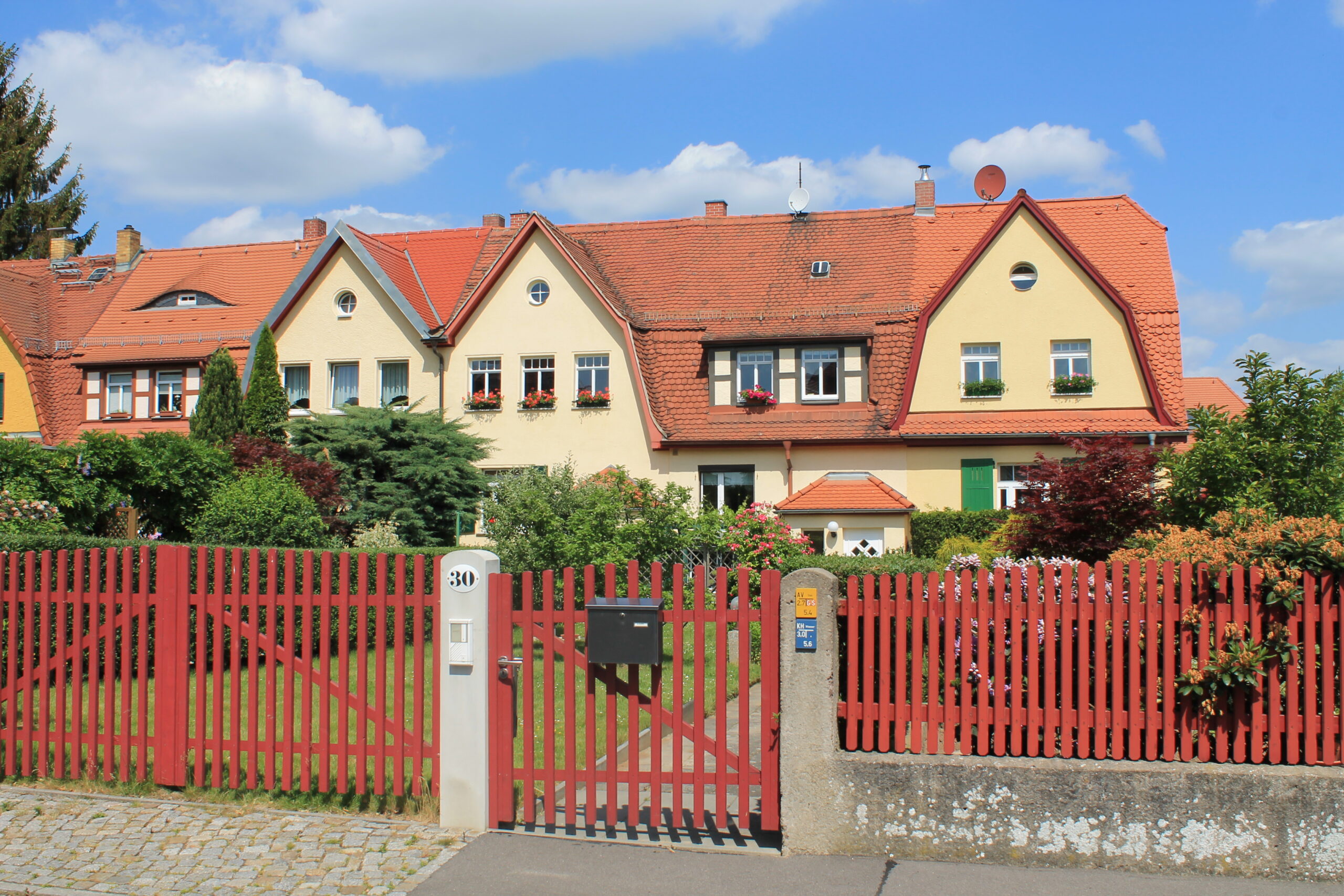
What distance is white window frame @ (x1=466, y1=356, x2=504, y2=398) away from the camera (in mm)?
27828

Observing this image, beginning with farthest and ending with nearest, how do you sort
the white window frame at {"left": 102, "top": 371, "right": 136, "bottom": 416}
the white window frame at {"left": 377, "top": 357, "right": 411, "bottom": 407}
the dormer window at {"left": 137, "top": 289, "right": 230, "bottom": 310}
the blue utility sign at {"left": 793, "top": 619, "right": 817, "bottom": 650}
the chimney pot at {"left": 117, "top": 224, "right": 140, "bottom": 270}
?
1. the chimney pot at {"left": 117, "top": 224, "right": 140, "bottom": 270}
2. the dormer window at {"left": 137, "top": 289, "right": 230, "bottom": 310}
3. the white window frame at {"left": 102, "top": 371, "right": 136, "bottom": 416}
4. the white window frame at {"left": 377, "top": 357, "right": 411, "bottom": 407}
5. the blue utility sign at {"left": 793, "top": 619, "right": 817, "bottom": 650}

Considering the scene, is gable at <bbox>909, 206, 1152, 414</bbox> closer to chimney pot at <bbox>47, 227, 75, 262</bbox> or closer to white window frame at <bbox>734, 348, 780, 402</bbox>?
white window frame at <bbox>734, 348, 780, 402</bbox>

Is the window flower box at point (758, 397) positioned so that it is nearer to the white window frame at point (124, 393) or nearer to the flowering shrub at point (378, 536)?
the flowering shrub at point (378, 536)

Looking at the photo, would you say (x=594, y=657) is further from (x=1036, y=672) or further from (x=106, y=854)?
(x=106, y=854)

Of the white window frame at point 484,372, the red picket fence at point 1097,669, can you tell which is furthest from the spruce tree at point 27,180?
Result: the red picket fence at point 1097,669

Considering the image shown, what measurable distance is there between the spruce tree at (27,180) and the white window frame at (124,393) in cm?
1774

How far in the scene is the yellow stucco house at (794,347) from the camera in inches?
980

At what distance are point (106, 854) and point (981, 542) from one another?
18879 millimetres

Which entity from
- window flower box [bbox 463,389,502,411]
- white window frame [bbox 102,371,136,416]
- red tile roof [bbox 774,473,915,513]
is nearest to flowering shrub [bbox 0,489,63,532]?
window flower box [bbox 463,389,502,411]

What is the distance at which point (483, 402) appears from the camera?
27.4 meters

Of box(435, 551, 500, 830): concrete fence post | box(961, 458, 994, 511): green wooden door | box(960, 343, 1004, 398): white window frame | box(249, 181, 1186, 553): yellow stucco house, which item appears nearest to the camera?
box(435, 551, 500, 830): concrete fence post

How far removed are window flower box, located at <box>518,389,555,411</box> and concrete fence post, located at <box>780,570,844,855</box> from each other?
Answer: 21092mm

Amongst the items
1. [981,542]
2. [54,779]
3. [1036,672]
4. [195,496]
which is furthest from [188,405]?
[1036,672]

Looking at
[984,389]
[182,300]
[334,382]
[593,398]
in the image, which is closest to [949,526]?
[984,389]
